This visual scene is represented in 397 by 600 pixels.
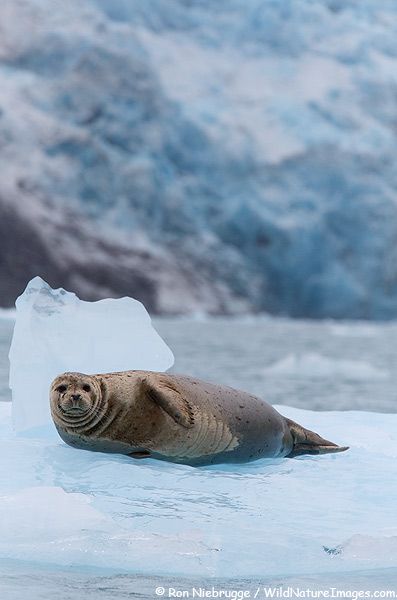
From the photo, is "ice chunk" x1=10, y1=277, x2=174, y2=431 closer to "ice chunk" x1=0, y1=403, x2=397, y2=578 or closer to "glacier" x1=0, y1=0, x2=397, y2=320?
"ice chunk" x1=0, y1=403, x2=397, y2=578

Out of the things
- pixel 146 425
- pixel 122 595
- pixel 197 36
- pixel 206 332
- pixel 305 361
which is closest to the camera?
pixel 122 595

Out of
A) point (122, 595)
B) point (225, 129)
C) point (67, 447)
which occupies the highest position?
point (225, 129)

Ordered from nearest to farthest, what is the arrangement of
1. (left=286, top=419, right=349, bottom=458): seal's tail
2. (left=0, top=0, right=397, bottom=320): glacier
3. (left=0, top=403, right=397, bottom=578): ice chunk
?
(left=0, top=403, right=397, bottom=578): ice chunk, (left=286, top=419, right=349, bottom=458): seal's tail, (left=0, top=0, right=397, bottom=320): glacier

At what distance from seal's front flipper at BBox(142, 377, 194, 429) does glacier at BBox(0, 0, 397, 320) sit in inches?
957

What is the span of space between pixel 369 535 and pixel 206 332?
79.8 feet

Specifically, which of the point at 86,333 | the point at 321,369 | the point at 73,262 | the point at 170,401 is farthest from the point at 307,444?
the point at 73,262

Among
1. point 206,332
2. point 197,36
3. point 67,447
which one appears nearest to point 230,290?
point 206,332

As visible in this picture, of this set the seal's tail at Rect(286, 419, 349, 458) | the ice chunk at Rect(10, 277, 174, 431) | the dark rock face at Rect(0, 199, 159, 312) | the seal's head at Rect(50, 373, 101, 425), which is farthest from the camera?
the dark rock face at Rect(0, 199, 159, 312)

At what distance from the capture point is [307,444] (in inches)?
183

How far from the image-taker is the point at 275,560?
307 cm

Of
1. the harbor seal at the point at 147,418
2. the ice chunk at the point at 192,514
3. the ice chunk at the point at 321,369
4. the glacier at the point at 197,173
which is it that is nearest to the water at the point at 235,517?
the ice chunk at the point at 192,514

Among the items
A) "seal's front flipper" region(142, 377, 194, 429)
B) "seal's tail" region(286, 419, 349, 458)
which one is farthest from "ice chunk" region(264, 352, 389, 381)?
"seal's front flipper" region(142, 377, 194, 429)

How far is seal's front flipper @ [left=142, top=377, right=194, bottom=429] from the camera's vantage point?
4.04 metres

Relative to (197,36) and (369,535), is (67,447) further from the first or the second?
(197,36)
